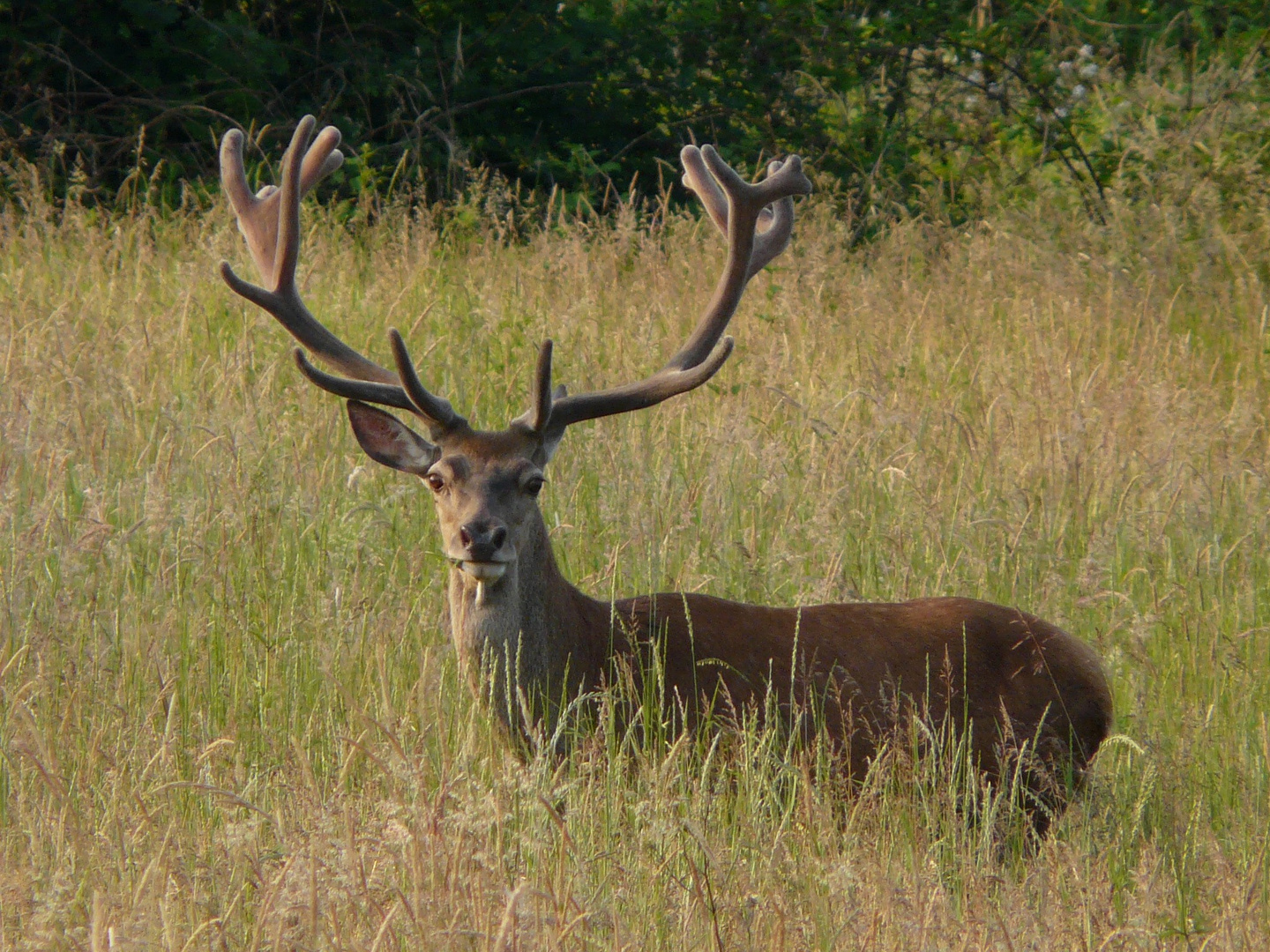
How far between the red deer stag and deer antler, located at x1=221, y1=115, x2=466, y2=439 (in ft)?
0.03

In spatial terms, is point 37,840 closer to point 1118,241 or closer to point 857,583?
point 857,583

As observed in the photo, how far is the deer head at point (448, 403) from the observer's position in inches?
140

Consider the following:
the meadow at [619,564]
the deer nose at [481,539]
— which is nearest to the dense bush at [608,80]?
the meadow at [619,564]

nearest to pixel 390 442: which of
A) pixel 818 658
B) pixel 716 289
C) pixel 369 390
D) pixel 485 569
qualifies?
pixel 369 390

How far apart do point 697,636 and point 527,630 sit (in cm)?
40

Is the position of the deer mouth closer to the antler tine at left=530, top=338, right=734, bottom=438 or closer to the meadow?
the meadow

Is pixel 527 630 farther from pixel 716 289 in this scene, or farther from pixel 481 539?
pixel 716 289

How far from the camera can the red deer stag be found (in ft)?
11.8

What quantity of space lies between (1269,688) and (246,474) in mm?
2935

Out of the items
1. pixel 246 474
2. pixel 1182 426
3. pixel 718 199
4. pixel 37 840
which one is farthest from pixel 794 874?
pixel 1182 426

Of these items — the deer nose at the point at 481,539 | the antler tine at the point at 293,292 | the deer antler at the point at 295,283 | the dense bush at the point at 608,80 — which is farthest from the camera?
the dense bush at the point at 608,80

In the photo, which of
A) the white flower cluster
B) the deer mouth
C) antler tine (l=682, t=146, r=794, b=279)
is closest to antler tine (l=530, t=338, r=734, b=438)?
the deer mouth

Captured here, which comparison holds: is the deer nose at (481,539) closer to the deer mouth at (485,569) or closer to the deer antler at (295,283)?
the deer mouth at (485,569)

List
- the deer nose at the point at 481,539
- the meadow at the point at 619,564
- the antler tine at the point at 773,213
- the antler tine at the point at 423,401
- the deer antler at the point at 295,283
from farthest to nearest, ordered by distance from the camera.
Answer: the antler tine at the point at 773,213
the deer antler at the point at 295,283
the antler tine at the point at 423,401
the deer nose at the point at 481,539
the meadow at the point at 619,564
